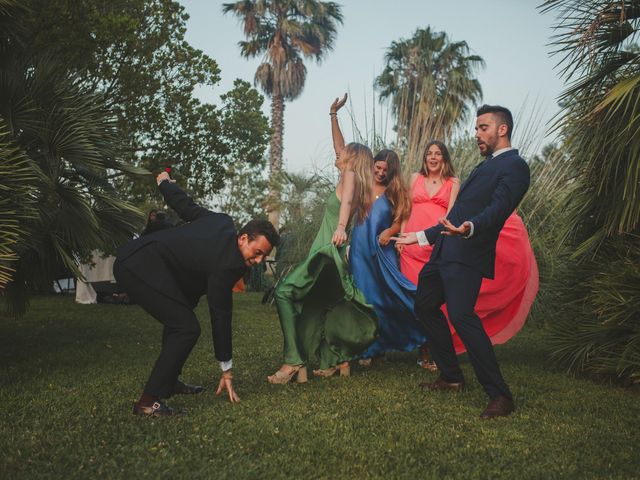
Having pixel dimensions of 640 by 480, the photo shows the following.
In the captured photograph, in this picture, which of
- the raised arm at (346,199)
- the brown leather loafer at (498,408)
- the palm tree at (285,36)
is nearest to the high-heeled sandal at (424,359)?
the raised arm at (346,199)

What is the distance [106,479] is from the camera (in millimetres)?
3098

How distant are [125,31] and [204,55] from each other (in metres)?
3.17

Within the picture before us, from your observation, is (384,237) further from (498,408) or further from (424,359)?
(498,408)

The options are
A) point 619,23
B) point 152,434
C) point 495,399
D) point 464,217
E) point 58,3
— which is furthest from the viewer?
point 58,3

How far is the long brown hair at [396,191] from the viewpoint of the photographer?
652 cm

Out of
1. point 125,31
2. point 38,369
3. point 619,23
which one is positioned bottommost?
point 38,369

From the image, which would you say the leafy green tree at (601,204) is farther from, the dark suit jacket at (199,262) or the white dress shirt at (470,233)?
the dark suit jacket at (199,262)

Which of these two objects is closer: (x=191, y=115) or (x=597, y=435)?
(x=597, y=435)

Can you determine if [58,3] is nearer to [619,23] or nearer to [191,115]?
[191,115]

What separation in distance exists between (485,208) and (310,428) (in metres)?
1.90

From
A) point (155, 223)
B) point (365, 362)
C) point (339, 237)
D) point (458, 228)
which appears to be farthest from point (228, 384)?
point (155, 223)

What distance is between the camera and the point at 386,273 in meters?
6.37

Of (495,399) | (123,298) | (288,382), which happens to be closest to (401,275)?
(288,382)

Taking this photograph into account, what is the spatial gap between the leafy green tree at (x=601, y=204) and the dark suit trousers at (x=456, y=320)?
55.2 inches
